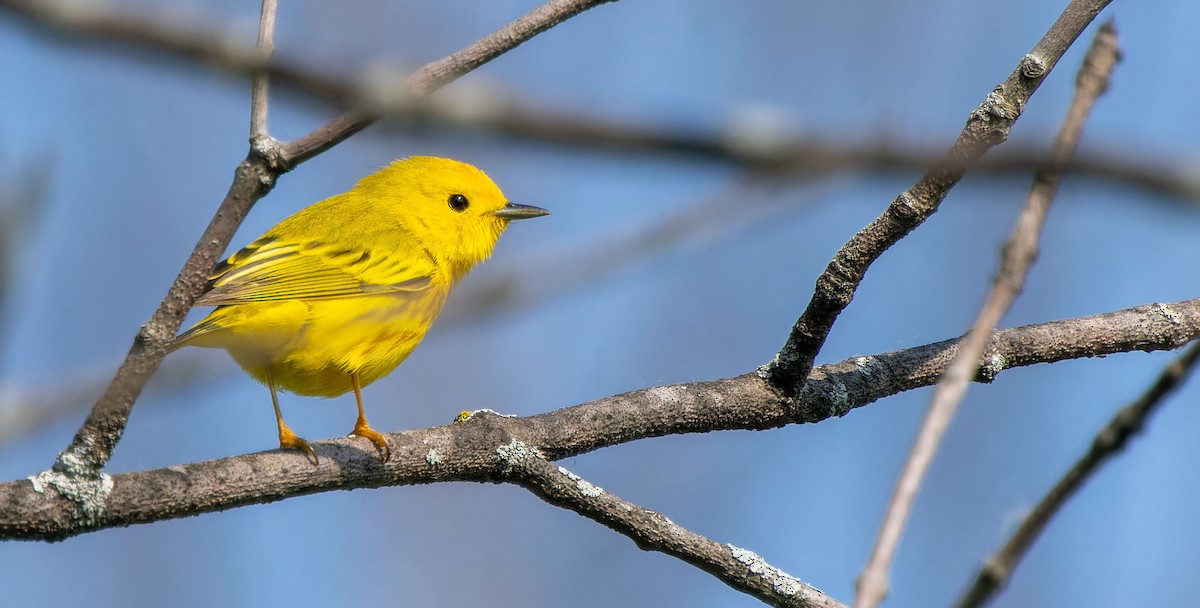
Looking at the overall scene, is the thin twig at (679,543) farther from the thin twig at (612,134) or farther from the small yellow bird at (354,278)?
the thin twig at (612,134)

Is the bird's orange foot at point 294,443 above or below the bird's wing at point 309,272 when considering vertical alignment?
below

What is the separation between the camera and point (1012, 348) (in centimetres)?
395

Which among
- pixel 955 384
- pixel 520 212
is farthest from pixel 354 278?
pixel 955 384

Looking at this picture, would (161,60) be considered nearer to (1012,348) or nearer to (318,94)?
(318,94)

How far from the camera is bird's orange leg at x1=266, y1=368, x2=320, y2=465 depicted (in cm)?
354

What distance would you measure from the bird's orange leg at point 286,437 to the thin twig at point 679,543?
70 cm

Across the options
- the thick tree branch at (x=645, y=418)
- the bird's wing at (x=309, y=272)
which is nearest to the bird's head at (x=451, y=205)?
the bird's wing at (x=309, y=272)

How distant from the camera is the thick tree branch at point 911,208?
248cm

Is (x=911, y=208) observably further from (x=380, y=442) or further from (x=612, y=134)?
(x=612, y=134)

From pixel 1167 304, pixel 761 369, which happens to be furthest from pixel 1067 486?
pixel 1167 304

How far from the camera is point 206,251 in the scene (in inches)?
105

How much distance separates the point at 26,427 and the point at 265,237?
→ 180 inches

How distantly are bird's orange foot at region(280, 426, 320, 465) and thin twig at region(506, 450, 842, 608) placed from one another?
69cm

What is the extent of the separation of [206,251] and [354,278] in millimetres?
2990
